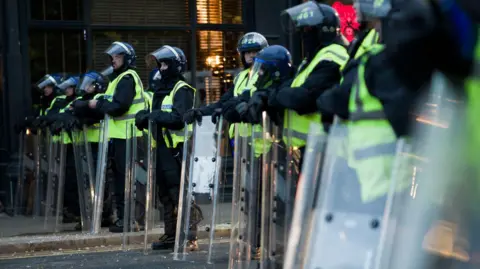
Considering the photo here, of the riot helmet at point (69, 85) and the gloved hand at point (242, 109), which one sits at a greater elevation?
the gloved hand at point (242, 109)

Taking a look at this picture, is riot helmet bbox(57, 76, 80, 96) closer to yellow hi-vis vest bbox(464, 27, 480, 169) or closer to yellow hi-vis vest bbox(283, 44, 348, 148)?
yellow hi-vis vest bbox(283, 44, 348, 148)

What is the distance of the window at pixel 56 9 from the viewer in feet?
45.5

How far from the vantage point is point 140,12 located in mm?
14578

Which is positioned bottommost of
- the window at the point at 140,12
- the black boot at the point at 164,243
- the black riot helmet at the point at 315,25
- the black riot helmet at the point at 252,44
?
the black boot at the point at 164,243

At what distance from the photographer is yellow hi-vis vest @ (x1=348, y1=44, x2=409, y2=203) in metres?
3.69

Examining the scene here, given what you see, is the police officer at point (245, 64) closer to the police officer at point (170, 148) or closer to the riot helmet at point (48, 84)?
the police officer at point (170, 148)

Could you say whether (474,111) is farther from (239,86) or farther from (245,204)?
(239,86)

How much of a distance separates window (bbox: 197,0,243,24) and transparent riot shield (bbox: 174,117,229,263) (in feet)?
21.1

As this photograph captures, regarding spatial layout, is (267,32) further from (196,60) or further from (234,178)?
(234,178)

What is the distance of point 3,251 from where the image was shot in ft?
32.6

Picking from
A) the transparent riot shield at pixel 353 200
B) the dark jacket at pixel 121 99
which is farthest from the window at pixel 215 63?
the transparent riot shield at pixel 353 200

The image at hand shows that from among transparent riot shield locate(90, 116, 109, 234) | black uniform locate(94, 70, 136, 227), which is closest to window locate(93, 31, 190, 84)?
black uniform locate(94, 70, 136, 227)

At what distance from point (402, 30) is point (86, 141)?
8.55m

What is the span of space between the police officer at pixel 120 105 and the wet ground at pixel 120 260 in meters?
1.03
